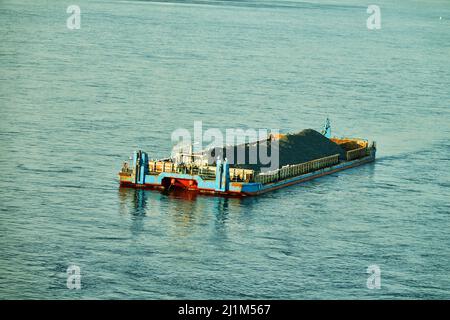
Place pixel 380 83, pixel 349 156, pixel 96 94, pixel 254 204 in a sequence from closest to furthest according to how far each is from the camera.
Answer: pixel 254 204 < pixel 349 156 < pixel 96 94 < pixel 380 83

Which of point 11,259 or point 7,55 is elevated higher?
point 7,55

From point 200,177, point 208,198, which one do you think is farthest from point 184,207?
point 200,177

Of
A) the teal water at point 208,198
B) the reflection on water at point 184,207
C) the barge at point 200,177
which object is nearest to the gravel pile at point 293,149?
the barge at point 200,177

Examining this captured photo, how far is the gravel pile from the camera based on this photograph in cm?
6950

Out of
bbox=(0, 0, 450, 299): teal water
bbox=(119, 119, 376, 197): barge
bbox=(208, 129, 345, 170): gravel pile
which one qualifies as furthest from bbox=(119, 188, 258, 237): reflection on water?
bbox=(208, 129, 345, 170): gravel pile

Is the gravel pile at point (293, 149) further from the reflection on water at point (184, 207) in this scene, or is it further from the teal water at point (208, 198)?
the reflection on water at point (184, 207)

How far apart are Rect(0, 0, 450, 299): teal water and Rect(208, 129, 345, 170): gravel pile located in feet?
7.80

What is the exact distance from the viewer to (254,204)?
65250 millimetres

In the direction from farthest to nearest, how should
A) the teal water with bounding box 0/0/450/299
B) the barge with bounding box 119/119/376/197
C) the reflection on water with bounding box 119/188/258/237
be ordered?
the barge with bounding box 119/119/376/197
the reflection on water with bounding box 119/188/258/237
the teal water with bounding box 0/0/450/299

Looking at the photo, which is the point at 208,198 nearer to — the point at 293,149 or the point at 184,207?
the point at 184,207

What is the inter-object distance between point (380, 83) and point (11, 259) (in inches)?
3221

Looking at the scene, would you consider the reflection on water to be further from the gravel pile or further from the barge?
the gravel pile
